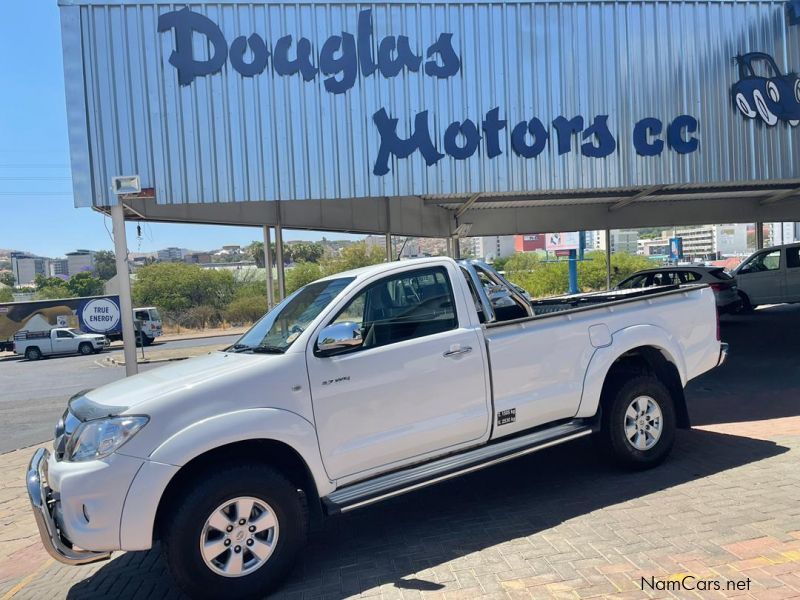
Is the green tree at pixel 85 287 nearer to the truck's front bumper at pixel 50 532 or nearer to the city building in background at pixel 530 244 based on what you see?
the city building in background at pixel 530 244

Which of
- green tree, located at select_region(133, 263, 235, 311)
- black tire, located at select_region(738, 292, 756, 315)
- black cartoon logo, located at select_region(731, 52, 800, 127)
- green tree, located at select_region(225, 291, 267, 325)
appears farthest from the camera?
green tree, located at select_region(133, 263, 235, 311)

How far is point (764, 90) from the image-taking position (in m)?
9.21

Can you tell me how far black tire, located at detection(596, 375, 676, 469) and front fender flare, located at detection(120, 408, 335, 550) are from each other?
2647 millimetres

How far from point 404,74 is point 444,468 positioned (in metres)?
6.03

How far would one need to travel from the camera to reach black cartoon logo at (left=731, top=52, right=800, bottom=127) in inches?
361

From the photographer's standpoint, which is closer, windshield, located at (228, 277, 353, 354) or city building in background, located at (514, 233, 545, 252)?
windshield, located at (228, 277, 353, 354)

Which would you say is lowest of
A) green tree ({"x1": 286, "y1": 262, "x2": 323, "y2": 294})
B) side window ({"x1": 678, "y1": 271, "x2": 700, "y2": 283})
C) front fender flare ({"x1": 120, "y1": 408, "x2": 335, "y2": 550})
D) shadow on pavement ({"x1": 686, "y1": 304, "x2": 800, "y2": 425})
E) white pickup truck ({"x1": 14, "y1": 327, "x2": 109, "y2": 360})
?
white pickup truck ({"x1": 14, "y1": 327, "x2": 109, "y2": 360})

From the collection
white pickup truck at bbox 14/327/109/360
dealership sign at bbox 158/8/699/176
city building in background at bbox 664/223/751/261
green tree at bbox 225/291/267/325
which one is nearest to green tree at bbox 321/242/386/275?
green tree at bbox 225/291/267/325

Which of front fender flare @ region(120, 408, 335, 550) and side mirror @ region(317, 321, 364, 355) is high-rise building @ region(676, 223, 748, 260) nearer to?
side mirror @ region(317, 321, 364, 355)

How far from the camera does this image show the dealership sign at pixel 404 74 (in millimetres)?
8148

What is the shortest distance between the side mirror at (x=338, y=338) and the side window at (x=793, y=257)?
15.8 metres

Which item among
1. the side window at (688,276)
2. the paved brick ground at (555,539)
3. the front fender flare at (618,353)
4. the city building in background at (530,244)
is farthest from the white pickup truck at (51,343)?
the city building in background at (530,244)

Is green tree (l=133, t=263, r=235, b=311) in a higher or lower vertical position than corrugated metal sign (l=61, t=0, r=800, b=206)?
lower

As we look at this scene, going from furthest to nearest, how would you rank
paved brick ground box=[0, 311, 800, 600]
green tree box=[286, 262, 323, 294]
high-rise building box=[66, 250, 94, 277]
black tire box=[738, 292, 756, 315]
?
high-rise building box=[66, 250, 94, 277] < green tree box=[286, 262, 323, 294] < black tire box=[738, 292, 756, 315] < paved brick ground box=[0, 311, 800, 600]
